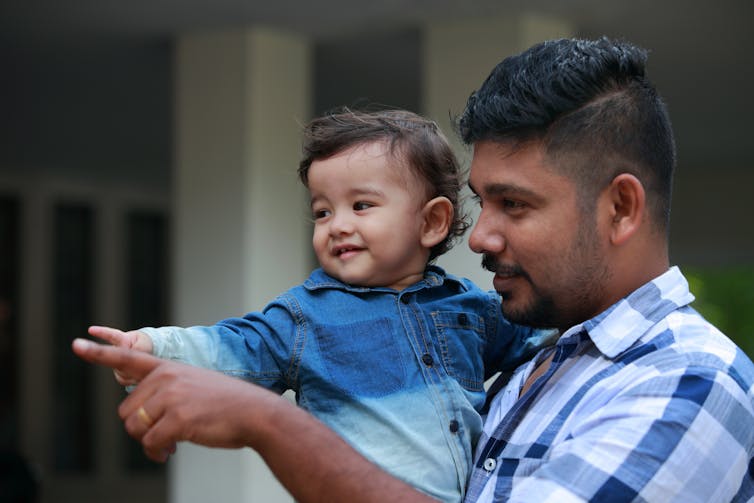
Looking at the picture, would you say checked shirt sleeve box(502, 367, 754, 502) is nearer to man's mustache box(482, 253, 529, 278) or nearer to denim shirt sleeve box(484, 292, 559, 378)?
man's mustache box(482, 253, 529, 278)

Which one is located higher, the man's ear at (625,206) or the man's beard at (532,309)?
the man's ear at (625,206)

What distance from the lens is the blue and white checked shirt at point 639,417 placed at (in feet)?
4.42

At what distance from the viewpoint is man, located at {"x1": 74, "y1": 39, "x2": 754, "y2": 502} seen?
1337 mm

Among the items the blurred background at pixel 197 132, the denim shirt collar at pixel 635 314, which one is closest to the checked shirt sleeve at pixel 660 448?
the denim shirt collar at pixel 635 314

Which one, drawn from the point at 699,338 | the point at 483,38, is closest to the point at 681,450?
the point at 699,338

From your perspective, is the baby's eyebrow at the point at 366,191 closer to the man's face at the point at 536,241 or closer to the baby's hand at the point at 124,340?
the man's face at the point at 536,241

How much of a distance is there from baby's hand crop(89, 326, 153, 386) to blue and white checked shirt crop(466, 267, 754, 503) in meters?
0.52

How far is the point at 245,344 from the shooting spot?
1755 millimetres

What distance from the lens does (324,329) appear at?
180 centimetres

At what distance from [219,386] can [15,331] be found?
31.5 feet

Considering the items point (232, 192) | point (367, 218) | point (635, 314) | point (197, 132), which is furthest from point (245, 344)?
point (197, 132)

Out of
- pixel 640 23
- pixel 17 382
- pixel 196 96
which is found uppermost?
pixel 640 23

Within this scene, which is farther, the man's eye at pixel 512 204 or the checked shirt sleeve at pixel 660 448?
the man's eye at pixel 512 204

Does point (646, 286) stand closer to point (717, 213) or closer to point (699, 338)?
point (699, 338)
